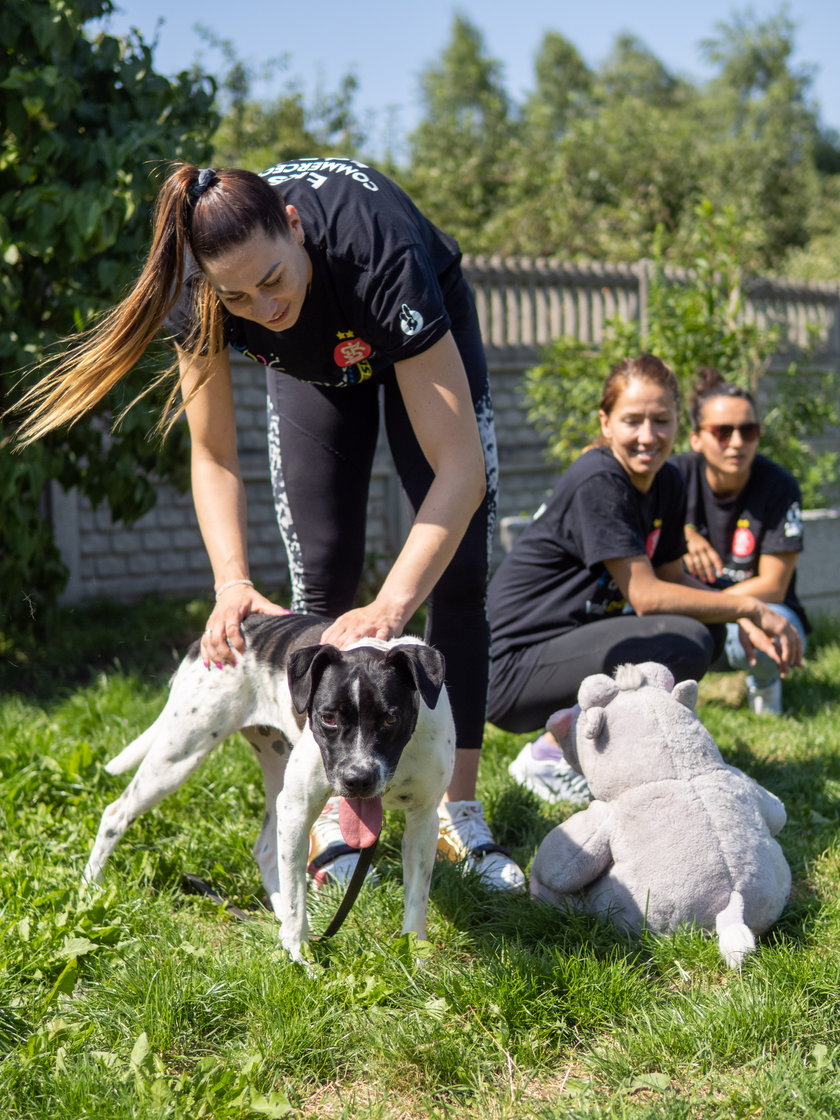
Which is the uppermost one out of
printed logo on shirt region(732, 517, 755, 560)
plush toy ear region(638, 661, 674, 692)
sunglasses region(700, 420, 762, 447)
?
sunglasses region(700, 420, 762, 447)

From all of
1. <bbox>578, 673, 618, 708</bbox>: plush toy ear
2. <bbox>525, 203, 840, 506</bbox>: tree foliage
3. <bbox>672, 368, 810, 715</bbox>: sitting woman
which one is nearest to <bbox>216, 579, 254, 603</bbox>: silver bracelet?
<bbox>578, 673, 618, 708</bbox>: plush toy ear

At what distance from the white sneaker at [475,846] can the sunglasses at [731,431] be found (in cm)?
223

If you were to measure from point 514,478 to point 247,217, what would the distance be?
7.35m

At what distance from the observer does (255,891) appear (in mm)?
3041

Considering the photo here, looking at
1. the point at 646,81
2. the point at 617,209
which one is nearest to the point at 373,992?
the point at 617,209

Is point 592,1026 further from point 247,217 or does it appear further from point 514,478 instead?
point 514,478

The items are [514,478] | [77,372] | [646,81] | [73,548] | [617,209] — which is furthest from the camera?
[646,81]

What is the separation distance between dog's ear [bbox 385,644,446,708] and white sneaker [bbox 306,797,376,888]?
2.82 ft

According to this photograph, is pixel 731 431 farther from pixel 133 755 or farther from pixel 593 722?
pixel 133 755

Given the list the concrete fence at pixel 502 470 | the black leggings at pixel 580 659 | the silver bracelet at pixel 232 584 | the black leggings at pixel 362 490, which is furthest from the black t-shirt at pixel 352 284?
the concrete fence at pixel 502 470

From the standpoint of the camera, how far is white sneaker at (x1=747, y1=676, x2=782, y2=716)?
468 cm

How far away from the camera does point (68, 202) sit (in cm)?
477

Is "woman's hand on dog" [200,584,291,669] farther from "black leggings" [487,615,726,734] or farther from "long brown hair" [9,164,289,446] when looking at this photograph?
"black leggings" [487,615,726,734]

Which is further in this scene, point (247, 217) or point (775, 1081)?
point (247, 217)
